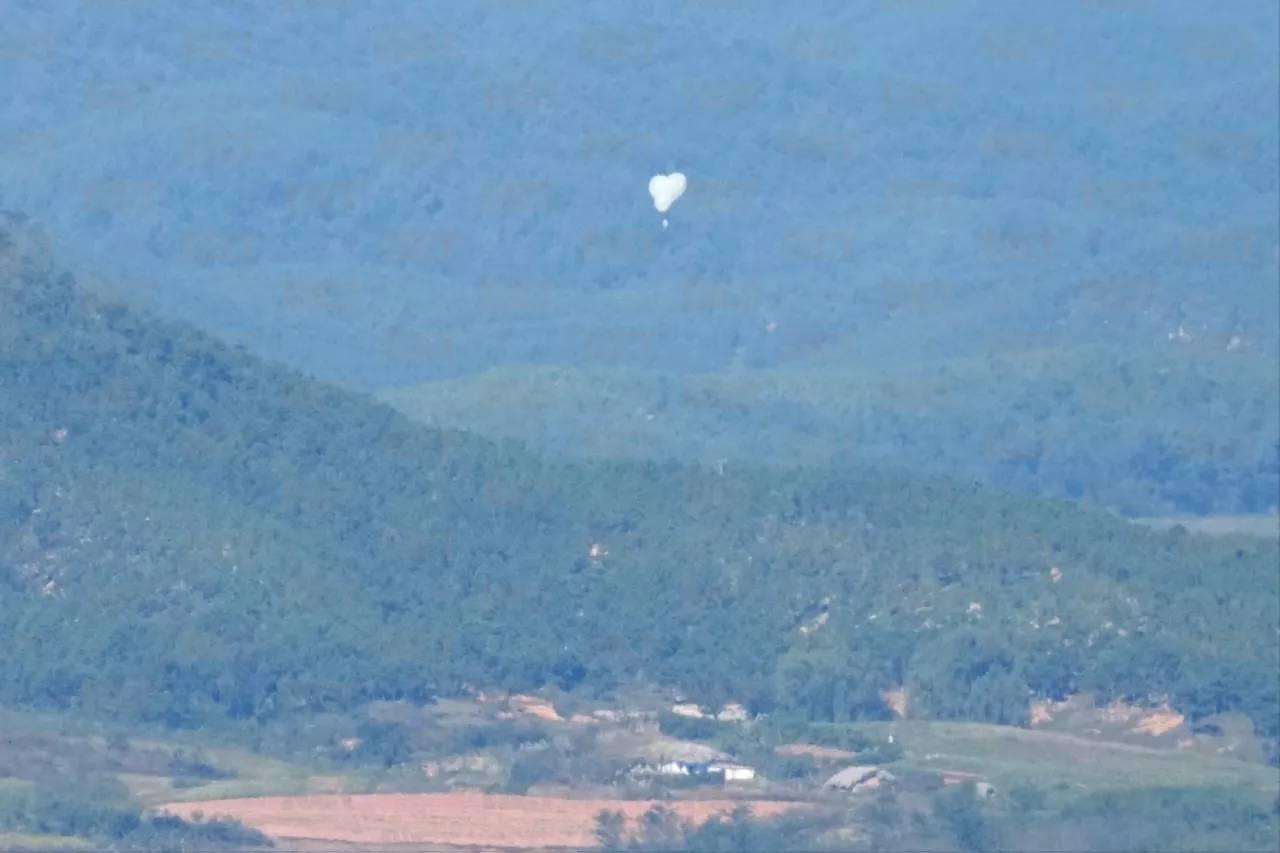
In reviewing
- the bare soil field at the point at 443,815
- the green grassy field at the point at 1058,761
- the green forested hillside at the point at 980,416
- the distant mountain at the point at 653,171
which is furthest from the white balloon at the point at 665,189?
the bare soil field at the point at 443,815

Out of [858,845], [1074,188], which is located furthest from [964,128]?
[858,845]

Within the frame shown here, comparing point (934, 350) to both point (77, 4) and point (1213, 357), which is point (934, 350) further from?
point (77, 4)

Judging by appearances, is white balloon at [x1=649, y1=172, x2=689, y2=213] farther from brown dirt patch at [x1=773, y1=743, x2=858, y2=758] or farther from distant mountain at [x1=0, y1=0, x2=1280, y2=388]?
brown dirt patch at [x1=773, y1=743, x2=858, y2=758]

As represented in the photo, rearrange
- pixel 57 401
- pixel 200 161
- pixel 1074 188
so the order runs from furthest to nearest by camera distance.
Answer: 1. pixel 1074 188
2. pixel 200 161
3. pixel 57 401

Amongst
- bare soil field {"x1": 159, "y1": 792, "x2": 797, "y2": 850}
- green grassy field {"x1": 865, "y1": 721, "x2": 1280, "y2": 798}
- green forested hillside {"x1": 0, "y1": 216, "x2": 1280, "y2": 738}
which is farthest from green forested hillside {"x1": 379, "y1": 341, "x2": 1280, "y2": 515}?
bare soil field {"x1": 159, "y1": 792, "x2": 797, "y2": 850}

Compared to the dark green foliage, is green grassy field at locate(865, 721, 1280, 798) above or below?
below

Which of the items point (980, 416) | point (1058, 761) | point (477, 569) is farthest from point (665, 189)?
point (1058, 761)
